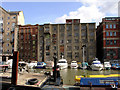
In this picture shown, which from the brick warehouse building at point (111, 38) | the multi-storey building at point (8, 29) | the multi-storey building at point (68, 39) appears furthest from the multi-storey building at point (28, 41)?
the brick warehouse building at point (111, 38)

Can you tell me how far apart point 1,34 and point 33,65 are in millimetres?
26580

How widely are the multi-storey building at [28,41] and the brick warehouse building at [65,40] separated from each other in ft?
1.58

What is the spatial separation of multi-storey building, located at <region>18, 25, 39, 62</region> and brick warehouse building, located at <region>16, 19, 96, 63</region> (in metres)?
0.48

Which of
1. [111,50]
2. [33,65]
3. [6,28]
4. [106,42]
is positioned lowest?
[33,65]

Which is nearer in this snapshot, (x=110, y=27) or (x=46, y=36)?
(x=110, y=27)

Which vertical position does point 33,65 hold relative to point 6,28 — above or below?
below

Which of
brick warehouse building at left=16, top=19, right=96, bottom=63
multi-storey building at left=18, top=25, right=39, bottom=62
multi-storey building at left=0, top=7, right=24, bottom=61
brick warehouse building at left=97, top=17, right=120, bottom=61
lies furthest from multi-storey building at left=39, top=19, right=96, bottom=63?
multi-storey building at left=0, top=7, right=24, bottom=61

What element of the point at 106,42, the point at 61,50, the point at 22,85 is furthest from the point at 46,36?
the point at 22,85

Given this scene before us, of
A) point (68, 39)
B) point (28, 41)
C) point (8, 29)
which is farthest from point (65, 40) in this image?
point (8, 29)

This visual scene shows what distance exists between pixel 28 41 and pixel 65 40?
1758 cm

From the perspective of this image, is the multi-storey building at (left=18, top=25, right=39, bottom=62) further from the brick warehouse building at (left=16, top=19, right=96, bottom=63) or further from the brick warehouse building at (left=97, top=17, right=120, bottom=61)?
the brick warehouse building at (left=97, top=17, right=120, bottom=61)

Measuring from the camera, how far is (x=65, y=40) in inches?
1954

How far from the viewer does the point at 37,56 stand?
165 ft

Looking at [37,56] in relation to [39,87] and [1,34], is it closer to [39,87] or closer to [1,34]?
[1,34]
